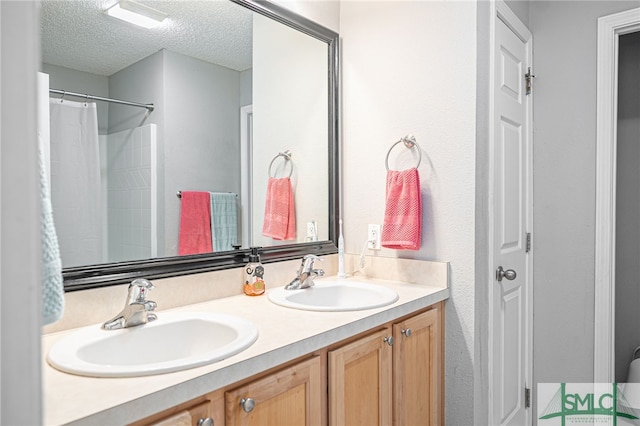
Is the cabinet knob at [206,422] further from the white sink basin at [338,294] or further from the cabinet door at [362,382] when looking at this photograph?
the white sink basin at [338,294]

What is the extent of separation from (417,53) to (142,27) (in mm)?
1071

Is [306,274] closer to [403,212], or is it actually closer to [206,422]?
[403,212]

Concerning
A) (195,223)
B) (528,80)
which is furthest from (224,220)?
(528,80)

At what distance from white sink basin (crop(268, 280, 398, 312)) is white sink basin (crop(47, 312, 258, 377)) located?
332 mm

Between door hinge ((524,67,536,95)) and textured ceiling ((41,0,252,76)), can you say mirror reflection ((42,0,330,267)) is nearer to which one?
textured ceiling ((41,0,252,76))

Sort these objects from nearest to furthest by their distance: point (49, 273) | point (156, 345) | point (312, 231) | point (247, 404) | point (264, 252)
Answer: point (49, 273)
point (247, 404)
point (156, 345)
point (264, 252)
point (312, 231)

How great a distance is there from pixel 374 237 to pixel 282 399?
1021mm

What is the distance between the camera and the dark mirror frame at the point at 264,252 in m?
1.25

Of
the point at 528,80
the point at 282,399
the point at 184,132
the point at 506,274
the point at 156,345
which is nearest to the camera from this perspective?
the point at 282,399

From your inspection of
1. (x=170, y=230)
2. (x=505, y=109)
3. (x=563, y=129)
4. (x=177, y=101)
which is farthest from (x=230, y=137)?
(x=563, y=129)

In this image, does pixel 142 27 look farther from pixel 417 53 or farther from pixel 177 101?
pixel 417 53

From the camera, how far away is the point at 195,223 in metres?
1.54

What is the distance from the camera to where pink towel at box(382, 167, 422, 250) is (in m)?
1.75

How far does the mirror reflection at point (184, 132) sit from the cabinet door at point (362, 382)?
63 cm
